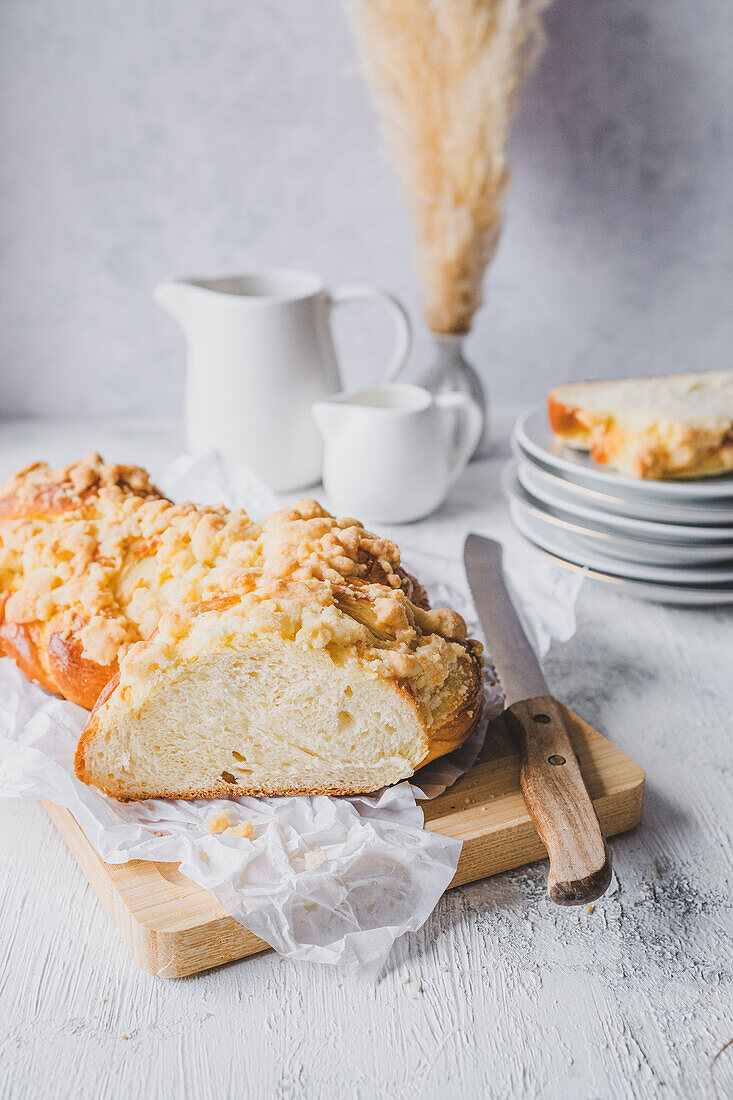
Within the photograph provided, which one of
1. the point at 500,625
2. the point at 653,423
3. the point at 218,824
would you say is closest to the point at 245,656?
the point at 218,824

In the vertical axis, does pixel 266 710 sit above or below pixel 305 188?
below

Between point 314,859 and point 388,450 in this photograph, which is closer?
point 314,859

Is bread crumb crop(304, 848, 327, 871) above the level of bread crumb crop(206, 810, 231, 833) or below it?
above

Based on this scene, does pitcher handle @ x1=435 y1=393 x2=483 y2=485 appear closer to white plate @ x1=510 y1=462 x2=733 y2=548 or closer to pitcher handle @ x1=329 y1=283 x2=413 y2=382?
pitcher handle @ x1=329 y1=283 x2=413 y2=382

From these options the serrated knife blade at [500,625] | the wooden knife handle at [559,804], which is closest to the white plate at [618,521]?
the serrated knife blade at [500,625]

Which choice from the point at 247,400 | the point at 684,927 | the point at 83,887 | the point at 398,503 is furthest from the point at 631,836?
the point at 247,400

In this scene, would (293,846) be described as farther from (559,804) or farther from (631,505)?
(631,505)

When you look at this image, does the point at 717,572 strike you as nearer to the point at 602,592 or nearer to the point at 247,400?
the point at 602,592

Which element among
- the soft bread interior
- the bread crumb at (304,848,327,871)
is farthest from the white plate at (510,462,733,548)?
the bread crumb at (304,848,327,871)
